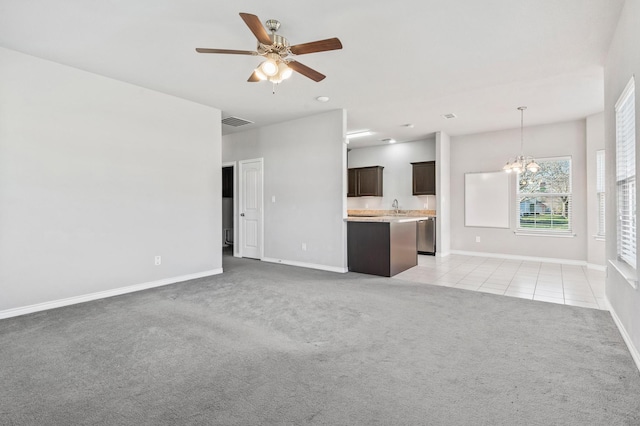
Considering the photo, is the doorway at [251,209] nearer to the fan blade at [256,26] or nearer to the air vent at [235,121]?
the air vent at [235,121]

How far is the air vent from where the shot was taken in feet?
18.9

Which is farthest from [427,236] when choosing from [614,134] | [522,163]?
[614,134]

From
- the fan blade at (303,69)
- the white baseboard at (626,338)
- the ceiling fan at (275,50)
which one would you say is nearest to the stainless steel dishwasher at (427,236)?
the white baseboard at (626,338)

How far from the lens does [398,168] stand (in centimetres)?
802

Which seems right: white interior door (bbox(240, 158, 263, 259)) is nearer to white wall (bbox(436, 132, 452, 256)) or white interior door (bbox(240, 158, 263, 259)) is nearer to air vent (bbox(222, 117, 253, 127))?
air vent (bbox(222, 117, 253, 127))

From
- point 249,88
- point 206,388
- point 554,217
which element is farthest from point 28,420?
point 554,217

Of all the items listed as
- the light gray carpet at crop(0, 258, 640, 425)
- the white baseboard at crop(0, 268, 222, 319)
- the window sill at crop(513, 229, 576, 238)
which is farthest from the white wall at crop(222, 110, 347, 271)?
the window sill at crop(513, 229, 576, 238)

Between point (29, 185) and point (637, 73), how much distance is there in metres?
5.35

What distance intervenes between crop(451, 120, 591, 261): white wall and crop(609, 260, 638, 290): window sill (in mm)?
3602

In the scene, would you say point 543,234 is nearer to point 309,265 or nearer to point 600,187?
point 600,187

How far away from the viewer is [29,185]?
3266mm

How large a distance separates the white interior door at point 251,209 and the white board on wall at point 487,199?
4.58 metres

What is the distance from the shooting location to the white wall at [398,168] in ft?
25.0

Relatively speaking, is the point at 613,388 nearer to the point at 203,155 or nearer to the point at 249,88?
the point at 249,88
